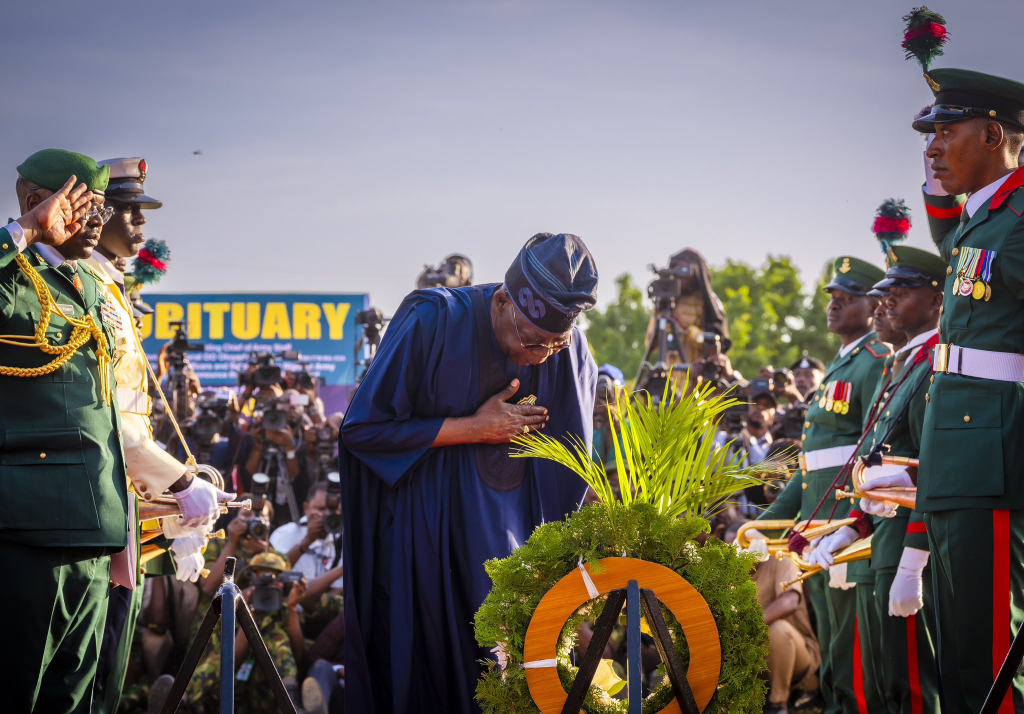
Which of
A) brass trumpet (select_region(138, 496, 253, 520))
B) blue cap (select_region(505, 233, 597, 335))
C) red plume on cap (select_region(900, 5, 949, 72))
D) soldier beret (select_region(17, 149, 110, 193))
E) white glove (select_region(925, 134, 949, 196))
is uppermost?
red plume on cap (select_region(900, 5, 949, 72))

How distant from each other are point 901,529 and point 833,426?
113 centimetres

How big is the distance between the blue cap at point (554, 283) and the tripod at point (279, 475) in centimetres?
465

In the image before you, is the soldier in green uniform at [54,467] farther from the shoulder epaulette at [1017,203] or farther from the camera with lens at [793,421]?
the camera with lens at [793,421]

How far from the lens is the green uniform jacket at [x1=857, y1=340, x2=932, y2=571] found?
15.4 feet

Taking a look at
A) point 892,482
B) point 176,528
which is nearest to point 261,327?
point 176,528

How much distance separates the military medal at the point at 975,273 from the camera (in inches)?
141

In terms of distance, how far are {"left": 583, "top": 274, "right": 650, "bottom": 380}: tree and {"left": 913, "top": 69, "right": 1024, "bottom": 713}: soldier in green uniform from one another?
108ft

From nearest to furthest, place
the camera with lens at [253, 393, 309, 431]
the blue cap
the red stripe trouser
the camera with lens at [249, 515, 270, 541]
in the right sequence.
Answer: the red stripe trouser < the blue cap < the camera with lens at [249, 515, 270, 541] < the camera with lens at [253, 393, 309, 431]

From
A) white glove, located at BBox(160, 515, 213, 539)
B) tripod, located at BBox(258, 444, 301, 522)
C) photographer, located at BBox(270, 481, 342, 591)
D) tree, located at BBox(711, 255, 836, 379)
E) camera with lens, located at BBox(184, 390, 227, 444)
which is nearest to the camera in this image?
white glove, located at BBox(160, 515, 213, 539)

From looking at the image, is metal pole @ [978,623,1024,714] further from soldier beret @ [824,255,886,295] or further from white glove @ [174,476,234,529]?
soldier beret @ [824,255,886,295]

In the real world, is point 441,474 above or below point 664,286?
below

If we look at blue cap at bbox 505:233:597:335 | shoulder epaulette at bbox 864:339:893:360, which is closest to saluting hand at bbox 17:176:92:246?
blue cap at bbox 505:233:597:335

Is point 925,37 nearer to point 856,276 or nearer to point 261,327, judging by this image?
point 856,276

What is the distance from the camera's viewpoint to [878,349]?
588 centimetres
